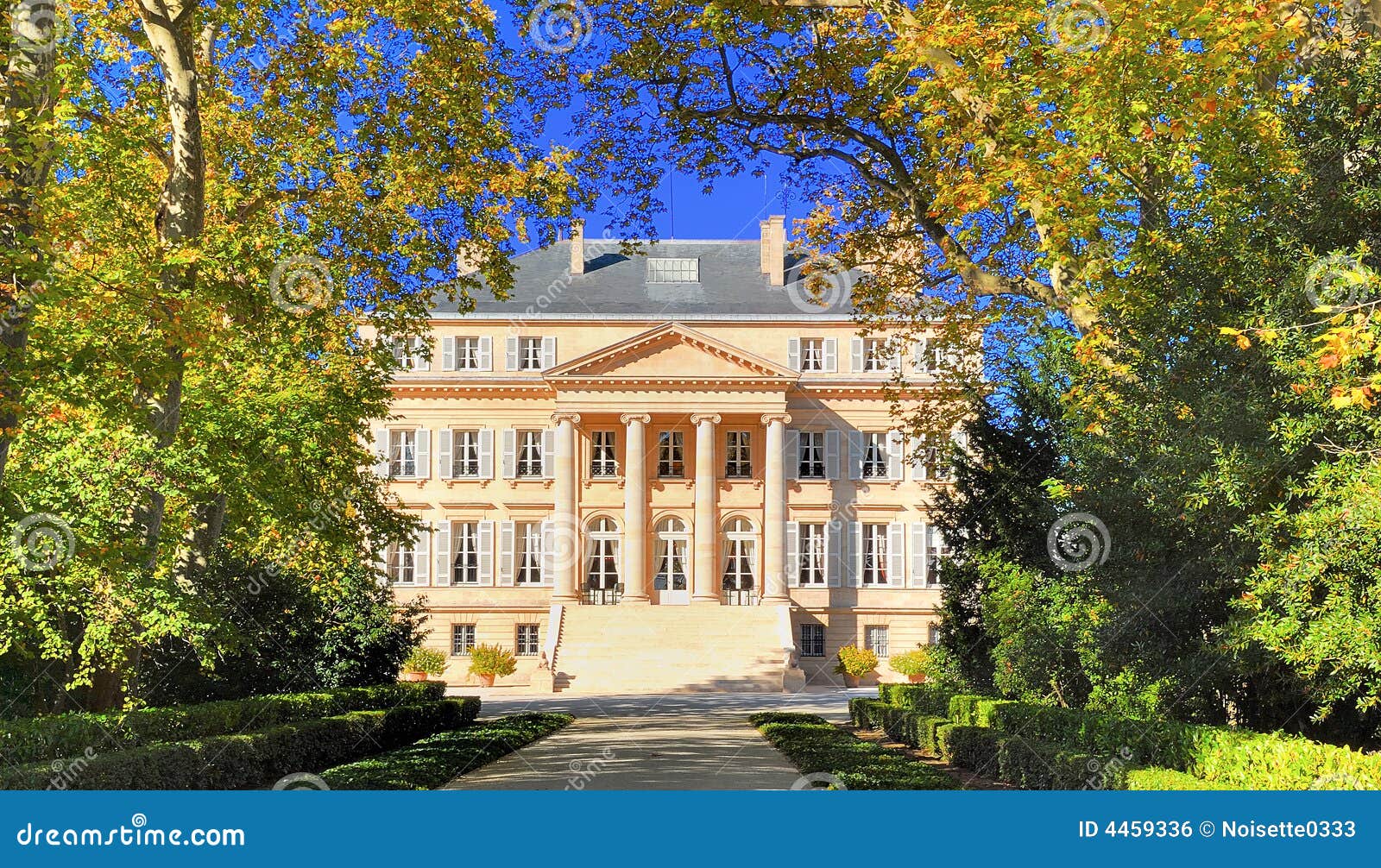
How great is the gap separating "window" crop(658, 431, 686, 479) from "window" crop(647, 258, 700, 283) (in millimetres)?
6176

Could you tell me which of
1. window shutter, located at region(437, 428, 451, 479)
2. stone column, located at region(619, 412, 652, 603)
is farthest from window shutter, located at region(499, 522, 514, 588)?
stone column, located at region(619, 412, 652, 603)

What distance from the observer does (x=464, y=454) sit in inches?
1741

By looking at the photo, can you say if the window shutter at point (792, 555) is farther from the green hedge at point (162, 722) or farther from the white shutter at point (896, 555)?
the green hedge at point (162, 722)

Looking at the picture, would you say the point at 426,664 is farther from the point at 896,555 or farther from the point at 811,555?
the point at 896,555

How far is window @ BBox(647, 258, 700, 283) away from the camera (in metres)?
46.5

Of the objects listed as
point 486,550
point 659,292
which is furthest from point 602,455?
point 659,292

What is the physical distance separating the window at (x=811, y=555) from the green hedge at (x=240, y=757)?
2583 cm

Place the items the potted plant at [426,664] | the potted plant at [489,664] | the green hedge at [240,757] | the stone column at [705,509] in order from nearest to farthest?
the green hedge at [240,757], the potted plant at [426,664], the potted plant at [489,664], the stone column at [705,509]

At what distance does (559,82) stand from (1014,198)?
5.97m

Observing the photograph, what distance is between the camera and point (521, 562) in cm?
4341

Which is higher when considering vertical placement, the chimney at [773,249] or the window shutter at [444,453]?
the chimney at [773,249]

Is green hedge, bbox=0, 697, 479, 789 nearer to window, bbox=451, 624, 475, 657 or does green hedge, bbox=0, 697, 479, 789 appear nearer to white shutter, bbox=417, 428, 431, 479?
window, bbox=451, 624, 475, 657

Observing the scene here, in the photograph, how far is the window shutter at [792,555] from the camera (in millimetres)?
42750

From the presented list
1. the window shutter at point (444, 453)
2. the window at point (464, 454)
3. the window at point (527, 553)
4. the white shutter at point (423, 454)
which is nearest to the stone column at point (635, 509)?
the window at point (527, 553)
